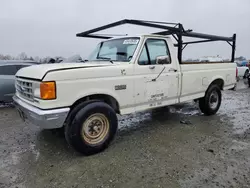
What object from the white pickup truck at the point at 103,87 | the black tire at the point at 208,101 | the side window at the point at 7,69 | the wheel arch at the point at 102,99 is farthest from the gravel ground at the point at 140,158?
the side window at the point at 7,69

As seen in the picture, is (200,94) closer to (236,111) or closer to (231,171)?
(236,111)

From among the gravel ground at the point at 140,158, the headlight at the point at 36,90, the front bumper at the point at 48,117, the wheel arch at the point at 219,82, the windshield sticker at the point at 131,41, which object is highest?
the windshield sticker at the point at 131,41

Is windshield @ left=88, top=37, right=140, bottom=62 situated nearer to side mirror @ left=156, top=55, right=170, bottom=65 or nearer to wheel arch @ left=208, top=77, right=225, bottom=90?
side mirror @ left=156, top=55, right=170, bottom=65

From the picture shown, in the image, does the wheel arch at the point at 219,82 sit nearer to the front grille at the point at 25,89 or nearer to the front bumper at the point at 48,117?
the front bumper at the point at 48,117

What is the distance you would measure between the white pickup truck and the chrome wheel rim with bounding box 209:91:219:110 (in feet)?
3.24

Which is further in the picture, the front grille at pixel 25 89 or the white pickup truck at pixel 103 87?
the front grille at pixel 25 89

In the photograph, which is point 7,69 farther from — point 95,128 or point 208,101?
point 208,101

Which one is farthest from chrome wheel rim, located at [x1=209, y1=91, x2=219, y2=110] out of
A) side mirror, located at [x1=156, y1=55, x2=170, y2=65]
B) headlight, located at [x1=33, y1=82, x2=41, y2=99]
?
headlight, located at [x1=33, y1=82, x2=41, y2=99]

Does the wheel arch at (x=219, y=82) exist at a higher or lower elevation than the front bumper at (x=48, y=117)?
higher

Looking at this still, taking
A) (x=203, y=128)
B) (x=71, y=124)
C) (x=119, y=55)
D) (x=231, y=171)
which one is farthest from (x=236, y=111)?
(x=71, y=124)

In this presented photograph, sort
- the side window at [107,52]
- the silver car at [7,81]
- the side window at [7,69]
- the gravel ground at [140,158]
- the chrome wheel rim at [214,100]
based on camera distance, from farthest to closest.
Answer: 1. the side window at [7,69]
2. the silver car at [7,81]
3. the chrome wheel rim at [214,100]
4. the side window at [107,52]
5. the gravel ground at [140,158]

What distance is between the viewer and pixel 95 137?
353cm

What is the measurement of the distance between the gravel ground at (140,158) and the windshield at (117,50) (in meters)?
1.70

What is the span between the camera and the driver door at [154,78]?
3.99 meters
